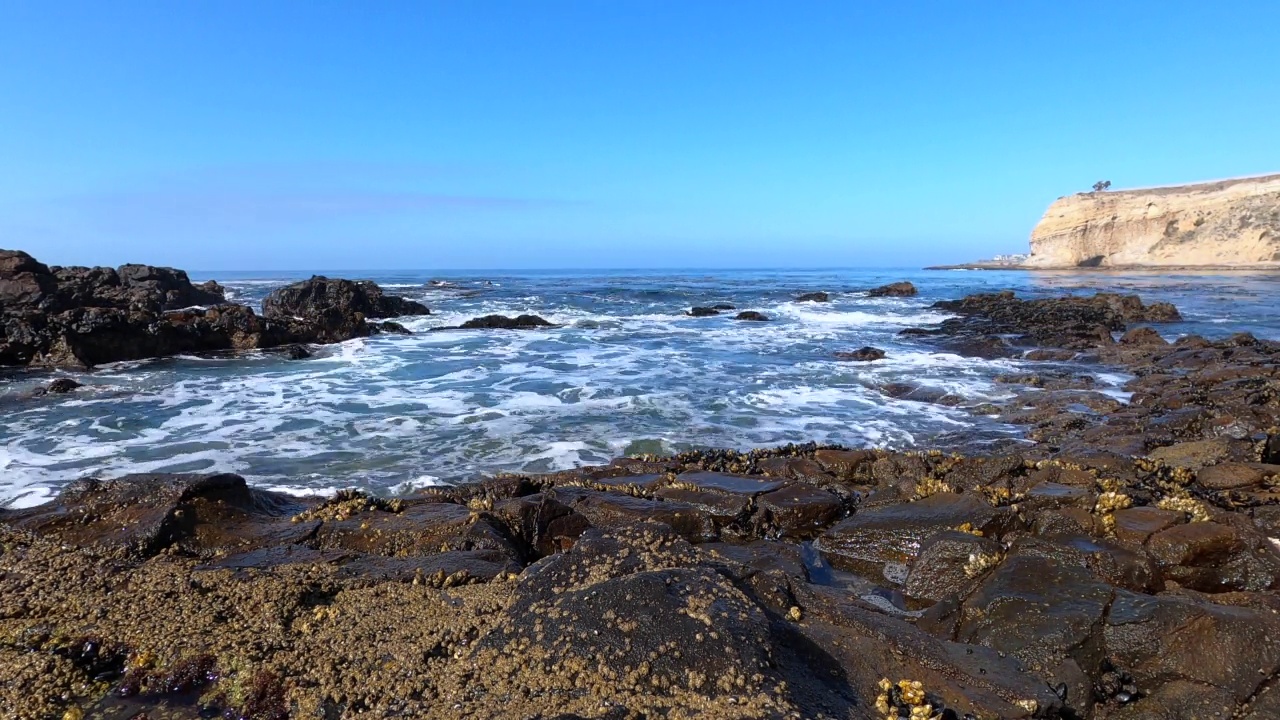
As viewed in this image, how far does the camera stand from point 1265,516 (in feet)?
17.5

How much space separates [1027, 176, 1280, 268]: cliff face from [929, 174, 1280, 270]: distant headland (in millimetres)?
74

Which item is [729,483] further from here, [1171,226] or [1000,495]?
[1171,226]

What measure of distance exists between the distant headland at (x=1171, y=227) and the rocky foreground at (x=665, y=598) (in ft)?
263

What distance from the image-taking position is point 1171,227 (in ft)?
228

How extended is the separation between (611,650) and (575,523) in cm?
251

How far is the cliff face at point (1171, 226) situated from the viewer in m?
63.7

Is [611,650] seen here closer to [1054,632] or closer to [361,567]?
[361,567]

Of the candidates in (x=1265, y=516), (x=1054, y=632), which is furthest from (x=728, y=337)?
(x=1054, y=632)

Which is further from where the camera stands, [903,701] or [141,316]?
[141,316]

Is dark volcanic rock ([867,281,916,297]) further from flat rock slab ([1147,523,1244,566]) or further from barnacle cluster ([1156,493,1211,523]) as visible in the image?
flat rock slab ([1147,523,1244,566])

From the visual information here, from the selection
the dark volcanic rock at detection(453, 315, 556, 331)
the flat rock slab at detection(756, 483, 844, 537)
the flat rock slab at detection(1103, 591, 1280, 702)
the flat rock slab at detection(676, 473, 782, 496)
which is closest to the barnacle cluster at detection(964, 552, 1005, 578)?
the flat rock slab at detection(1103, 591, 1280, 702)

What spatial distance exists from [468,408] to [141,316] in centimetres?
1342

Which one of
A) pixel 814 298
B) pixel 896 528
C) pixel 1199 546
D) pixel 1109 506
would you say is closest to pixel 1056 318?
pixel 814 298

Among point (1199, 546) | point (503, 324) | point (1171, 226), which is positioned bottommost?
point (1199, 546)
